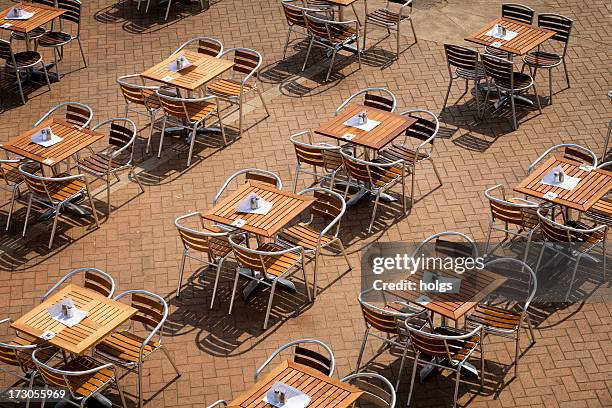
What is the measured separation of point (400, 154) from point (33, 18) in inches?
274

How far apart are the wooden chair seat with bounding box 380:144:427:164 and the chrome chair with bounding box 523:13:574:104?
3289 mm

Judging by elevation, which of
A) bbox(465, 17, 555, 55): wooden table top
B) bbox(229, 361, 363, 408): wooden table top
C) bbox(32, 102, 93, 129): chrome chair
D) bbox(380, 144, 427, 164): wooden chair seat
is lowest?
bbox(32, 102, 93, 129): chrome chair

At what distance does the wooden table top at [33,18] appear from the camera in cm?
1881

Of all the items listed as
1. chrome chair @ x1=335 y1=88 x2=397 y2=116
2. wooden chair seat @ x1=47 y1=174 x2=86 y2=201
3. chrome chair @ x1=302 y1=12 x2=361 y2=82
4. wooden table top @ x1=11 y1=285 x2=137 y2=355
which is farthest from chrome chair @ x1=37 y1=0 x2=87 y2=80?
wooden table top @ x1=11 y1=285 x2=137 y2=355

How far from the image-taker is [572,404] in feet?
42.0

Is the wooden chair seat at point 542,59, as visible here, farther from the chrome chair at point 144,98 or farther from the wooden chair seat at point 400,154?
the chrome chair at point 144,98

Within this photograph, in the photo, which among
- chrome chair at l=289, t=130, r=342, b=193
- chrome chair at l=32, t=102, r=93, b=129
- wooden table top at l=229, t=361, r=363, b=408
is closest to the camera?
wooden table top at l=229, t=361, r=363, b=408

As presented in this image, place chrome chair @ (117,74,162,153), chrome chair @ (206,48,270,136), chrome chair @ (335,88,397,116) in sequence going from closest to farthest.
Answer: chrome chair @ (335,88,397,116) → chrome chair @ (117,74,162,153) → chrome chair @ (206,48,270,136)

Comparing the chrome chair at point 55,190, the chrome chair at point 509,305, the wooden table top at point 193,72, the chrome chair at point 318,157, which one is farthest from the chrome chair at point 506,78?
the chrome chair at point 55,190

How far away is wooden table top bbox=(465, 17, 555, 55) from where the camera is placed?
17766 mm

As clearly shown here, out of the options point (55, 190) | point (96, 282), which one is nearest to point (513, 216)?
point (96, 282)

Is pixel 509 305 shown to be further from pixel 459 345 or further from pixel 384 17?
pixel 384 17

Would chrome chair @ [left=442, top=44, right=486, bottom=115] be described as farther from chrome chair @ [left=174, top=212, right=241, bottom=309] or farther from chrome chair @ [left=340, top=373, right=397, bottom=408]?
chrome chair @ [left=340, top=373, right=397, bottom=408]

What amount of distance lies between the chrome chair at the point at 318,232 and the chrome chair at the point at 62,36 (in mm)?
6407
